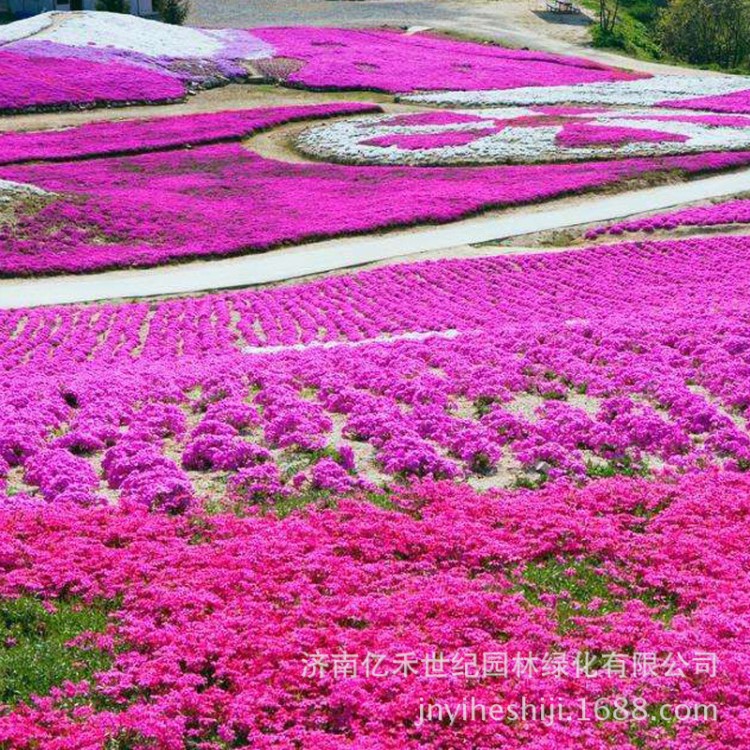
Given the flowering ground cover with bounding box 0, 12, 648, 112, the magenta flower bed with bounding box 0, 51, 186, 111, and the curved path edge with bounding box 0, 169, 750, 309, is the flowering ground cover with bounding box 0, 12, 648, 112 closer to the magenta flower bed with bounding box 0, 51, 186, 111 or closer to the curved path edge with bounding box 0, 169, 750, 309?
the magenta flower bed with bounding box 0, 51, 186, 111

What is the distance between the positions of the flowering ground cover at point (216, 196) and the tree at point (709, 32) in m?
54.3

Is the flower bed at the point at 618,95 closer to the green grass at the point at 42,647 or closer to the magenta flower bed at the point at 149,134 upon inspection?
the magenta flower bed at the point at 149,134

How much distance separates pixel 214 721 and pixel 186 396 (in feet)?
40.0

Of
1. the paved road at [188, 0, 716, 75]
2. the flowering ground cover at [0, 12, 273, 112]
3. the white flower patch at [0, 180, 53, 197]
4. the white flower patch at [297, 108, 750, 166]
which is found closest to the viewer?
the white flower patch at [0, 180, 53, 197]

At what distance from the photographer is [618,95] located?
268ft

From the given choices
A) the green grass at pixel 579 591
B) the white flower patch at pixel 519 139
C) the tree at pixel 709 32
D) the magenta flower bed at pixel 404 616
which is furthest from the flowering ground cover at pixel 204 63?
the green grass at pixel 579 591

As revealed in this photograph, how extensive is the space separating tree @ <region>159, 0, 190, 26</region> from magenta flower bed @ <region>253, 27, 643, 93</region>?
7746mm

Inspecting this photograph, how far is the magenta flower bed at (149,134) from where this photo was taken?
63.4 meters

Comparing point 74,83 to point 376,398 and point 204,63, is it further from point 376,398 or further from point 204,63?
point 376,398

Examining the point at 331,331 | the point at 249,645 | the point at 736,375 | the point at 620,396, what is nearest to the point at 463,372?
the point at 620,396

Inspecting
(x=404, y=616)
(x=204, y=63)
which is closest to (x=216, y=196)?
(x=204, y=63)

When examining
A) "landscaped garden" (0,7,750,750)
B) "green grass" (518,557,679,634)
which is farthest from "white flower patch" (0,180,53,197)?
"green grass" (518,557,679,634)

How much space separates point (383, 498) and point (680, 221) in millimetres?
29831

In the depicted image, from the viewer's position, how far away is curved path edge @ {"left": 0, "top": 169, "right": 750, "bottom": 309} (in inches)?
1592
